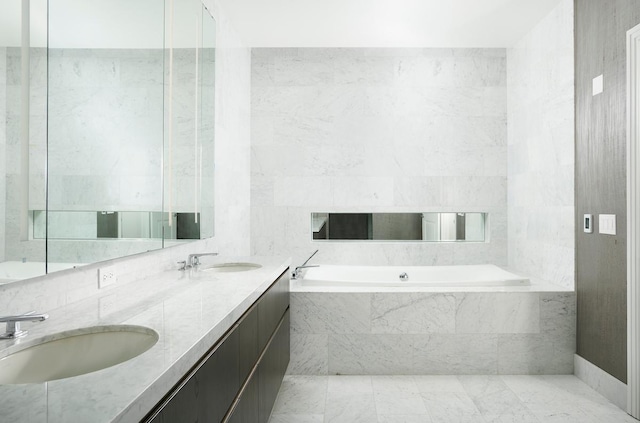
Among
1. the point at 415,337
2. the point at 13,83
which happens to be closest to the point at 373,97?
the point at 415,337

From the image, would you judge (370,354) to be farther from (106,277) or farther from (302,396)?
(106,277)

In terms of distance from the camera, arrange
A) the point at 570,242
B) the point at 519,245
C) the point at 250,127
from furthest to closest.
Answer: the point at 250,127 < the point at 519,245 < the point at 570,242

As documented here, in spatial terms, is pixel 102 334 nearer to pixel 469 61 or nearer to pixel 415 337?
pixel 415 337

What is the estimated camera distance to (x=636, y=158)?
92.7 inches

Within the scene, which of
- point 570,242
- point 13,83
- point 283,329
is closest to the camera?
point 13,83

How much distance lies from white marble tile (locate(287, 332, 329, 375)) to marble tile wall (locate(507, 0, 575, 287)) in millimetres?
1860

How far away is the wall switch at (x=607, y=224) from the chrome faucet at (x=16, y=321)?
9.28 ft

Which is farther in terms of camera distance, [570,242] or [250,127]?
[250,127]

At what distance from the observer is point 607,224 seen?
261cm

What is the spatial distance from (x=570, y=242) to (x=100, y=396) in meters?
3.20

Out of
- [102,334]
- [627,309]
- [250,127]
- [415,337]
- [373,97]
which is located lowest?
[415,337]

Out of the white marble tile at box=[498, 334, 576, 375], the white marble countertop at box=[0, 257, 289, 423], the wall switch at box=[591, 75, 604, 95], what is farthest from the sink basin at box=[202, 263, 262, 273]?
the wall switch at box=[591, 75, 604, 95]

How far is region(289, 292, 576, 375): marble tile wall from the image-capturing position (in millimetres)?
3111

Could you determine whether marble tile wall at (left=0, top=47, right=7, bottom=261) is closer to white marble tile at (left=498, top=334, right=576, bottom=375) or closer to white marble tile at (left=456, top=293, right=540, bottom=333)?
white marble tile at (left=456, top=293, right=540, bottom=333)
